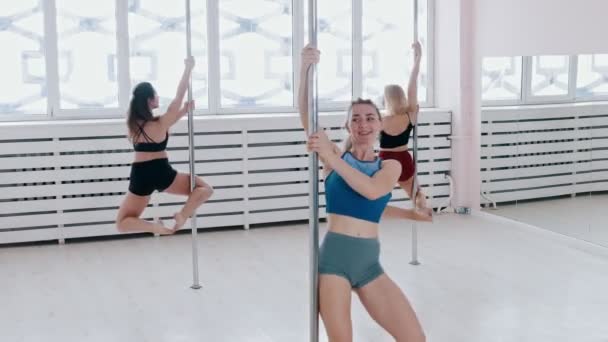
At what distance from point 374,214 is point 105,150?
4186mm

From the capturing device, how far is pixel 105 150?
6848 mm

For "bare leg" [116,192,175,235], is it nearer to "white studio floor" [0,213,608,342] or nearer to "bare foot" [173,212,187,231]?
"bare foot" [173,212,187,231]

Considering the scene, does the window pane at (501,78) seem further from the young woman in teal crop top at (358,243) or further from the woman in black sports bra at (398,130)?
the young woman in teal crop top at (358,243)

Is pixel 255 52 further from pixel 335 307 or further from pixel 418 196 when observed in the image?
pixel 335 307

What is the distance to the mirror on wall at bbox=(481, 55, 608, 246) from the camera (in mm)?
6273

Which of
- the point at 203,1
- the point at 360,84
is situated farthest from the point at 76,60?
the point at 360,84

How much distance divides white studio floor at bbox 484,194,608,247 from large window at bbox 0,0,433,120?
1718 mm

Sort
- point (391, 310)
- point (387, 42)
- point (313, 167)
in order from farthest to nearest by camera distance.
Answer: point (387, 42) → point (391, 310) → point (313, 167)

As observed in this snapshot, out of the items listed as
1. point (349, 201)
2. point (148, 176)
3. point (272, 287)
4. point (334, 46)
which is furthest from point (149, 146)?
point (334, 46)

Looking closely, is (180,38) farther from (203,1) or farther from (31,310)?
(31,310)

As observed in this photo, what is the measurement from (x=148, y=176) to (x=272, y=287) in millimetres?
1133

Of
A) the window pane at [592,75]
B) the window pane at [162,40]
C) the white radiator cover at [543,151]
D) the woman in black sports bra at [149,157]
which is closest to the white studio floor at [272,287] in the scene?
the white radiator cover at [543,151]

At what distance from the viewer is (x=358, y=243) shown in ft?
10.3

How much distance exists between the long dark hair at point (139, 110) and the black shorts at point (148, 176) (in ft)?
0.63
